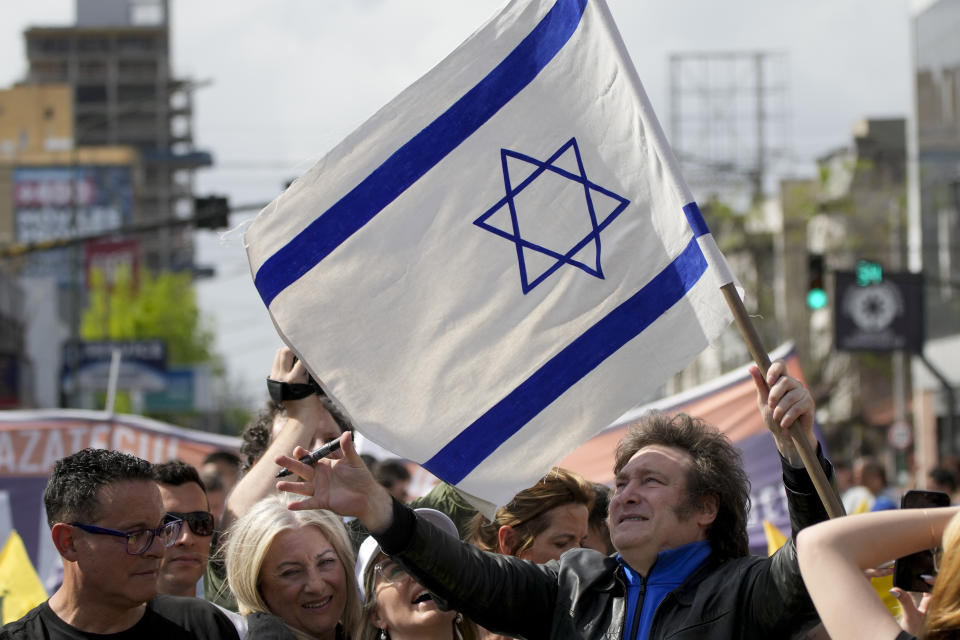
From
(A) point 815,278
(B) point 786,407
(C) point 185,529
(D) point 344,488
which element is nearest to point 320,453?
(D) point 344,488

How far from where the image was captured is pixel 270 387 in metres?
5.26

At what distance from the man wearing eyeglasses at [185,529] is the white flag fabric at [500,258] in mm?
1360

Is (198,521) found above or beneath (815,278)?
beneath

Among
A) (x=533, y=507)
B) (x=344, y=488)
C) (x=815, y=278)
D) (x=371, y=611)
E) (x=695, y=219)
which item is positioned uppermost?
(x=815, y=278)

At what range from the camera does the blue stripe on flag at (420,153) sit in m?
4.21

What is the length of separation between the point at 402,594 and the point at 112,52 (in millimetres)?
151247

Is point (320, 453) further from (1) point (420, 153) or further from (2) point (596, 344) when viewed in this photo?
(1) point (420, 153)

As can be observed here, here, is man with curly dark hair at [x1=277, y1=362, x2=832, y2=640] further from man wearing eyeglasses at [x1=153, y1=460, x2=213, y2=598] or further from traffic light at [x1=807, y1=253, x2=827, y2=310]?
traffic light at [x1=807, y1=253, x2=827, y2=310]

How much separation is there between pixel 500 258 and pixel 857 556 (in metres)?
1.65

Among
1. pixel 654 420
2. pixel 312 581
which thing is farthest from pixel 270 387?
pixel 654 420

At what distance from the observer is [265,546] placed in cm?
439

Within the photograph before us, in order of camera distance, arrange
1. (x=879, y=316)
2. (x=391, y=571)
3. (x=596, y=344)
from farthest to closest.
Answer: (x=879, y=316) < (x=391, y=571) < (x=596, y=344)

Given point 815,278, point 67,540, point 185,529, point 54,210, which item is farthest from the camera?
point 54,210

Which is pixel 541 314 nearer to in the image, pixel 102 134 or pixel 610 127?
pixel 610 127
